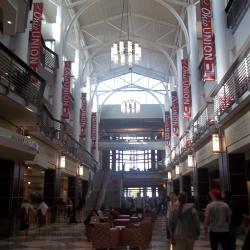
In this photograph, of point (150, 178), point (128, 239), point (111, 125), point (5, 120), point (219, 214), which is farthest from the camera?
point (111, 125)

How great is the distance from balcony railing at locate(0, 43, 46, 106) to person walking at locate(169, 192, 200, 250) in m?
6.24

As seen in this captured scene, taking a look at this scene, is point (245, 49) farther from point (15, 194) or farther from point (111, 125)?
point (111, 125)

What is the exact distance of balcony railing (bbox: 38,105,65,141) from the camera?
616 inches

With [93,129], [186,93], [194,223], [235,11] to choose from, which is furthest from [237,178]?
[93,129]

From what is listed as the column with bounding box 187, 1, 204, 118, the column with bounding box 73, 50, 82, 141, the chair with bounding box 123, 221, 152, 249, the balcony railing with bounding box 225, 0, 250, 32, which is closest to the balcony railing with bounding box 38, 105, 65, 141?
the chair with bounding box 123, 221, 152, 249

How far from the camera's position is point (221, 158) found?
43.0 feet

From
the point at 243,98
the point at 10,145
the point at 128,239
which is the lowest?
the point at 128,239

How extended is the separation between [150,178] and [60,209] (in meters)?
20.6

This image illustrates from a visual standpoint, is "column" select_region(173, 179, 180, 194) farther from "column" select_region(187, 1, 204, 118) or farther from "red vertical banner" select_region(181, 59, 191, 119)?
"column" select_region(187, 1, 204, 118)

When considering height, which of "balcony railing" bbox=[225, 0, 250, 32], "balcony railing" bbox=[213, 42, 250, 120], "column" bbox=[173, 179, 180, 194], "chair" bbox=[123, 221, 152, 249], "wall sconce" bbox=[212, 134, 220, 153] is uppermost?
"balcony railing" bbox=[225, 0, 250, 32]

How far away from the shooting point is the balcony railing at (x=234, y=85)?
381 inches

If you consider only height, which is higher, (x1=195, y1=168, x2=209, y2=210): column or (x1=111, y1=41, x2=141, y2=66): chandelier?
(x1=111, y1=41, x2=141, y2=66): chandelier

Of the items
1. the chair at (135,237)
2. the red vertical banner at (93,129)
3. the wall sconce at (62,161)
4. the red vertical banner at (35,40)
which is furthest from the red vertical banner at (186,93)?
the red vertical banner at (93,129)

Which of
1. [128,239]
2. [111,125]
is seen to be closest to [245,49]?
[128,239]
